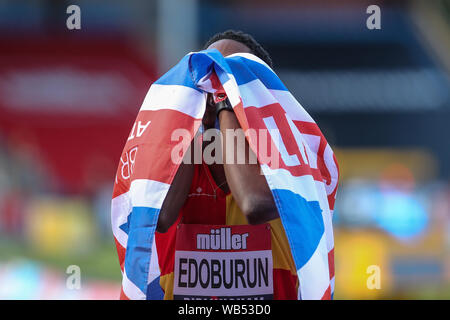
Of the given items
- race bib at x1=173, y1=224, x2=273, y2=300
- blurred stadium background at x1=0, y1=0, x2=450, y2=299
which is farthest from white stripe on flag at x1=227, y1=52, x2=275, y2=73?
blurred stadium background at x1=0, y1=0, x2=450, y2=299

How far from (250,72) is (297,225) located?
0.55 m

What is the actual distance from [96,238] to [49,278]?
4861 millimetres

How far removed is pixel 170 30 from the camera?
1524 centimetres

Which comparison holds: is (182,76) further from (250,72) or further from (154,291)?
(154,291)

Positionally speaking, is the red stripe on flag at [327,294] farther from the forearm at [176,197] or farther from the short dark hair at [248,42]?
the short dark hair at [248,42]

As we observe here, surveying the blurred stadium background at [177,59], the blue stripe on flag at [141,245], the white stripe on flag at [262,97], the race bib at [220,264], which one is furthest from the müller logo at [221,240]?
the blurred stadium background at [177,59]

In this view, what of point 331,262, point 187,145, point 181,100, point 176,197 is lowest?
point 331,262

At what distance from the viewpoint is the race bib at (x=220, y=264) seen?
241cm

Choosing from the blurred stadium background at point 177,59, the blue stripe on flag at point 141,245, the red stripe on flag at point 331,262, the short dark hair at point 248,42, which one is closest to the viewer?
the blue stripe on flag at point 141,245

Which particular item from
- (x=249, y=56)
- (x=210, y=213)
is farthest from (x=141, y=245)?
(x=249, y=56)

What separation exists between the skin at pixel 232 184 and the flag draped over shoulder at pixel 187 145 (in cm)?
4

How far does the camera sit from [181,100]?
2.30m

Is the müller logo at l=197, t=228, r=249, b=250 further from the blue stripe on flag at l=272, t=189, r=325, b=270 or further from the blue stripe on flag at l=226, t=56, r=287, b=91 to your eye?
the blue stripe on flag at l=226, t=56, r=287, b=91
